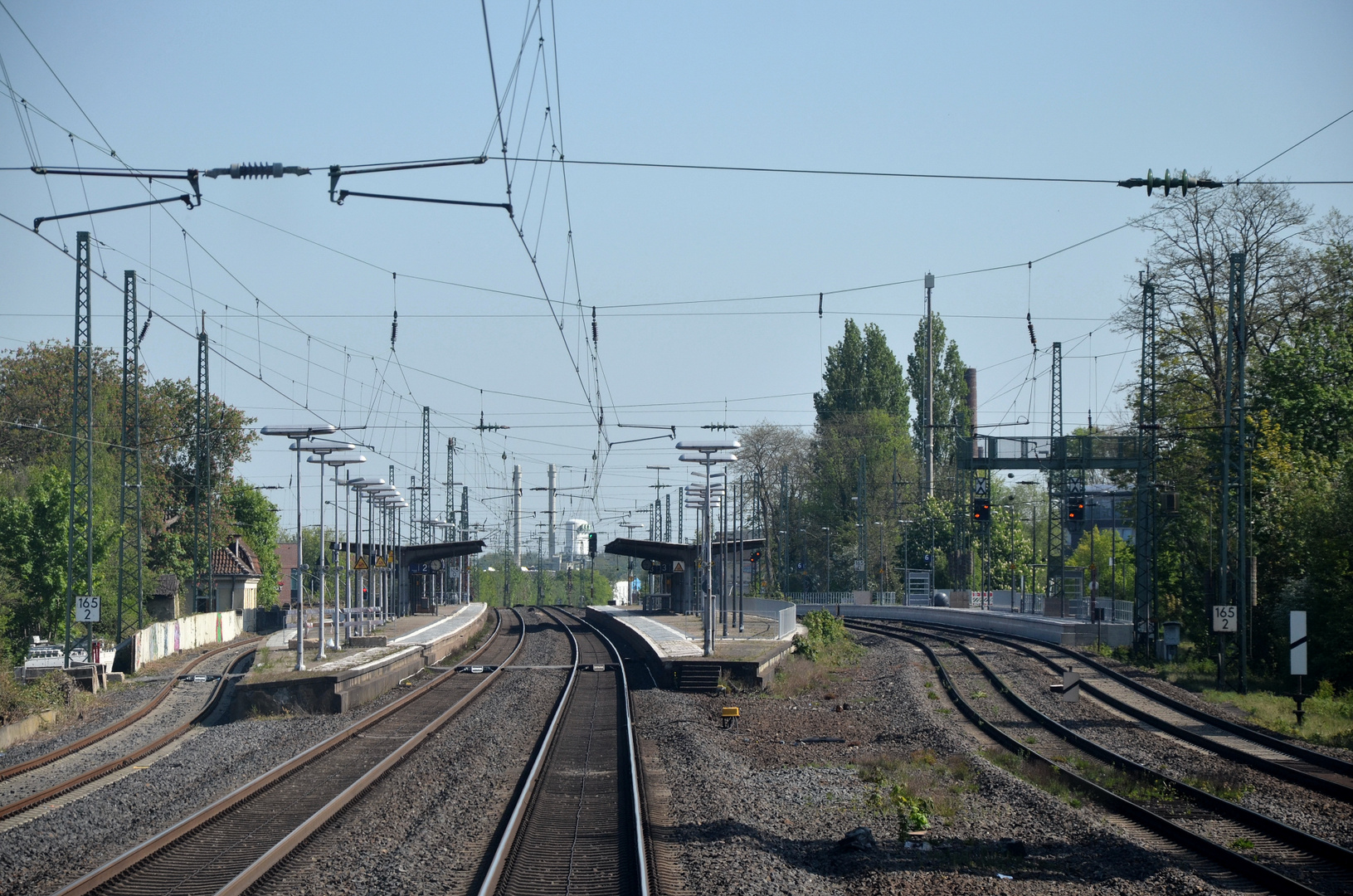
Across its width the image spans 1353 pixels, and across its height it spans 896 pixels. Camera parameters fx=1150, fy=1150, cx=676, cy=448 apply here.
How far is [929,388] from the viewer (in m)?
74.9

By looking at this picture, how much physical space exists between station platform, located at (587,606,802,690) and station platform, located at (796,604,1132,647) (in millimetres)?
9199

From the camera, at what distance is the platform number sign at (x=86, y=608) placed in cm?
3139

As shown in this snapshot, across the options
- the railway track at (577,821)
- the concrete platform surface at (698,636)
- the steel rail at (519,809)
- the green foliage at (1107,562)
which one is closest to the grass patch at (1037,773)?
the railway track at (577,821)

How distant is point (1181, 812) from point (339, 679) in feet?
52.7

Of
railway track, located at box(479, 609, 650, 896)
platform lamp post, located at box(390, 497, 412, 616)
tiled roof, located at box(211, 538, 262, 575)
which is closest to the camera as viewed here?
railway track, located at box(479, 609, 650, 896)

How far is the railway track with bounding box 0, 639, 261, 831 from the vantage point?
45.7ft

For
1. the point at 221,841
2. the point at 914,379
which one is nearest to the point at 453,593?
the point at 914,379

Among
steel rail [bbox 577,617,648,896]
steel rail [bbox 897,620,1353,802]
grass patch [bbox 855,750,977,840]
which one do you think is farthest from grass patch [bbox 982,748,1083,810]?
steel rail [bbox 577,617,648,896]

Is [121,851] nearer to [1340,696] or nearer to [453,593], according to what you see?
[1340,696]

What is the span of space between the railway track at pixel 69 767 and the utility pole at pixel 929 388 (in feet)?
175

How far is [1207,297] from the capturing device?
128 feet

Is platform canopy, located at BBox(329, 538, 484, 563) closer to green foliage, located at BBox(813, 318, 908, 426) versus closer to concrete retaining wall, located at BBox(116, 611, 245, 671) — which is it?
concrete retaining wall, located at BBox(116, 611, 245, 671)

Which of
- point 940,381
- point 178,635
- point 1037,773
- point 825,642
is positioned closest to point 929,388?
point 940,381

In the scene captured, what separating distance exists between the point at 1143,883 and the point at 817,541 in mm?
73858
